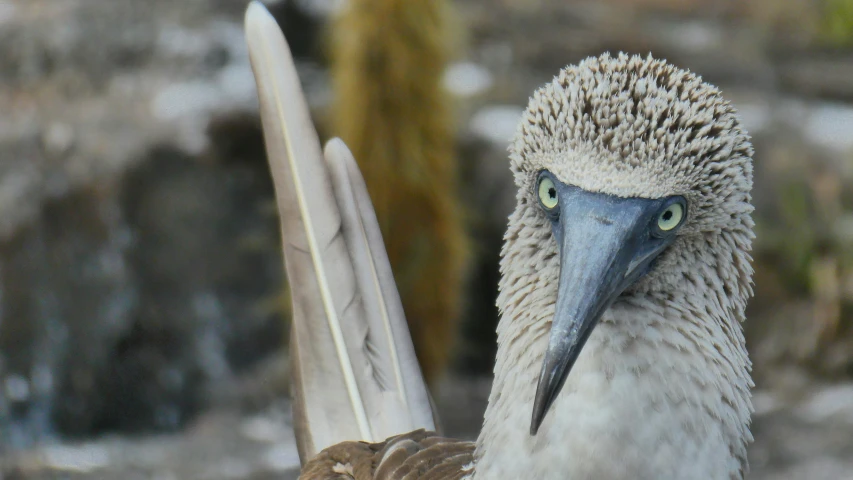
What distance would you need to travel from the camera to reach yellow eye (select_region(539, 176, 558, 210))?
5.74 ft

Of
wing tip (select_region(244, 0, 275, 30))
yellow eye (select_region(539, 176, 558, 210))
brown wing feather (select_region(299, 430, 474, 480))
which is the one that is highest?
wing tip (select_region(244, 0, 275, 30))

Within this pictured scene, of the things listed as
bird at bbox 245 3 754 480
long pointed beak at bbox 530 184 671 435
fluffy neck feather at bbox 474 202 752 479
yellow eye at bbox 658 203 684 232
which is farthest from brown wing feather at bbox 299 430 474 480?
yellow eye at bbox 658 203 684 232

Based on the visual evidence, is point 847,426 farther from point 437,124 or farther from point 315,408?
point 315,408

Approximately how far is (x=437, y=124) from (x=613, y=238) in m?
3.09

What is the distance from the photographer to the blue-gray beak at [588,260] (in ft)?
5.14

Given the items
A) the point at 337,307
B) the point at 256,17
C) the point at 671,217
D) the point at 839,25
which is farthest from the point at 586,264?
the point at 839,25

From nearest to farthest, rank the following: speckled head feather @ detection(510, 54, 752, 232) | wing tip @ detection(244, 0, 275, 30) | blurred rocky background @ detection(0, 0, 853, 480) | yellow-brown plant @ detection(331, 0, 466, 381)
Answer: speckled head feather @ detection(510, 54, 752, 232), wing tip @ detection(244, 0, 275, 30), yellow-brown plant @ detection(331, 0, 466, 381), blurred rocky background @ detection(0, 0, 853, 480)

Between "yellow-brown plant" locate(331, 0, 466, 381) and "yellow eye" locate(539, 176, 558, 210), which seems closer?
"yellow eye" locate(539, 176, 558, 210)

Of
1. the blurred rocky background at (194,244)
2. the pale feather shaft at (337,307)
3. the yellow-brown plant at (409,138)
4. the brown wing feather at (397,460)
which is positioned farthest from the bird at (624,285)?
the blurred rocky background at (194,244)

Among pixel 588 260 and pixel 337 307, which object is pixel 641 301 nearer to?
pixel 588 260

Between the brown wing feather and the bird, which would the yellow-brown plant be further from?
the bird

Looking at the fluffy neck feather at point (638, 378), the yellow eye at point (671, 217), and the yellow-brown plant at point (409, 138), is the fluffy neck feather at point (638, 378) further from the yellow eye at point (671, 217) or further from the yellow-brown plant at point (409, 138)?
the yellow-brown plant at point (409, 138)

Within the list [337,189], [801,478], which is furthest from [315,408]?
[801,478]

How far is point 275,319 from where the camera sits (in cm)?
550
